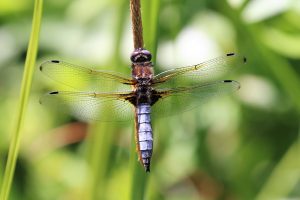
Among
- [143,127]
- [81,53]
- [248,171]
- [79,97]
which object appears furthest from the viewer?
[81,53]

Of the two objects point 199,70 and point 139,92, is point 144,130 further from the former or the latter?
point 199,70

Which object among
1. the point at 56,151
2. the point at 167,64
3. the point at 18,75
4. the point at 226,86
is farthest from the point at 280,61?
the point at 18,75

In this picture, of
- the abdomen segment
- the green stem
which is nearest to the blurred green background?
the abdomen segment

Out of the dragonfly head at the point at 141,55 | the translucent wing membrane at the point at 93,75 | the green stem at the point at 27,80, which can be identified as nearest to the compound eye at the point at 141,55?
the dragonfly head at the point at 141,55

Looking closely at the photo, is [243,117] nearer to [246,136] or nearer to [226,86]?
[246,136]

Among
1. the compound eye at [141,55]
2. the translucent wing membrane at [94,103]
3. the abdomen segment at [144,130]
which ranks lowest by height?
the abdomen segment at [144,130]

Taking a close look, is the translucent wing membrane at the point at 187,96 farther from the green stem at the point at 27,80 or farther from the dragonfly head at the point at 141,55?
the green stem at the point at 27,80
